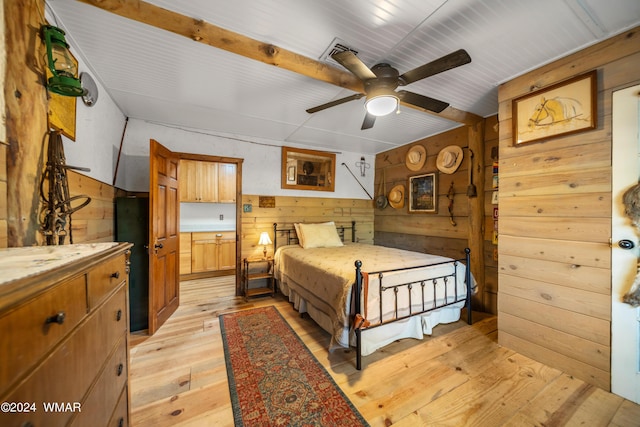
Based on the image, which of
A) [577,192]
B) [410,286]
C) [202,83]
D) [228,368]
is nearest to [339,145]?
[202,83]

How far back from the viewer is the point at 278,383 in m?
1.71

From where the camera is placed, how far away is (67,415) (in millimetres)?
639

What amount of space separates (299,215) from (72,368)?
3414 mm

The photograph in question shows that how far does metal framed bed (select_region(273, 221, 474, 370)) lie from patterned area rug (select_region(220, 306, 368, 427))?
1.15 feet

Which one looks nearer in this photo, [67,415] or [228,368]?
[67,415]

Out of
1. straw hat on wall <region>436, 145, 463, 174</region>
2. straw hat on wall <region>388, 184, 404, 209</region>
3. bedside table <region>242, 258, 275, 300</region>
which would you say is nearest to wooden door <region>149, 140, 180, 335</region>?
bedside table <region>242, 258, 275, 300</region>

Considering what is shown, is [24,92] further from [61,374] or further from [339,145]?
[339,145]

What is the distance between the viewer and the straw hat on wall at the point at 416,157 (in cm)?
368

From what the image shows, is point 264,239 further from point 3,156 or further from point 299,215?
point 3,156

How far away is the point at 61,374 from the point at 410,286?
7.34ft

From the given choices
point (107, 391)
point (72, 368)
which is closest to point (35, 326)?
point (72, 368)

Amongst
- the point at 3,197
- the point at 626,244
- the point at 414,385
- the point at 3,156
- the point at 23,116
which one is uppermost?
the point at 23,116

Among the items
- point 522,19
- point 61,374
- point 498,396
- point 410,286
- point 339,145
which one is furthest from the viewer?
point 339,145

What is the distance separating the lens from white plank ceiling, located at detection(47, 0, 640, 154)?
55.2 inches
